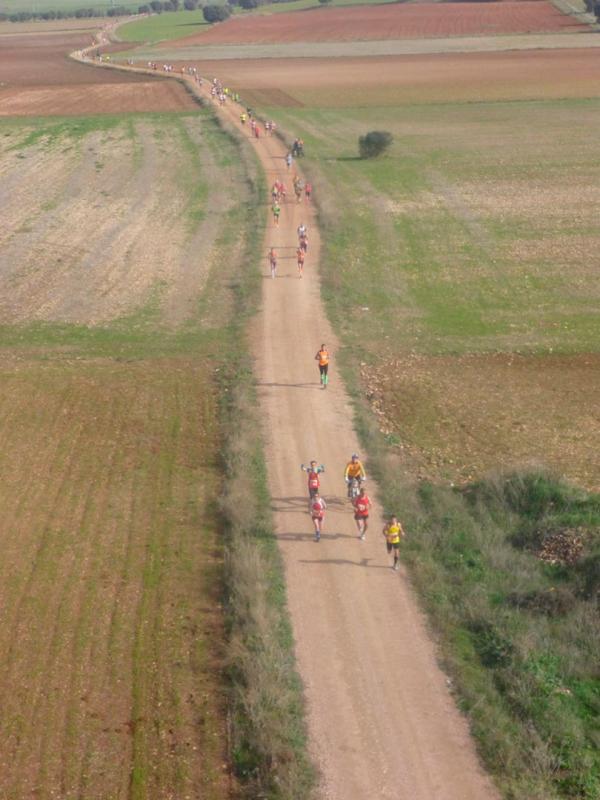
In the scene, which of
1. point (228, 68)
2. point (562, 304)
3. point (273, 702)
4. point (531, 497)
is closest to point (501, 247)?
point (562, 304)

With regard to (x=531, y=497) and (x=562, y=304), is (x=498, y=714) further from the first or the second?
(x=562, y=304)

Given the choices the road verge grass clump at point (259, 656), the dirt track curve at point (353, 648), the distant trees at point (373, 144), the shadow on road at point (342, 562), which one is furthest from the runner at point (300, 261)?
the distant trees at point (373, 144)

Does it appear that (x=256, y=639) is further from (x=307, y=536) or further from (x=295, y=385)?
(x=295, y=385)

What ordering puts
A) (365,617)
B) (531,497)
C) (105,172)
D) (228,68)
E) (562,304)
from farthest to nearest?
(228,68) < (105,172) < (562,304) < (531,497) < (365,617)

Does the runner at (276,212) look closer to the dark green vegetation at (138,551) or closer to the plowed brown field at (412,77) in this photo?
the dark green vegetation at (138,551)

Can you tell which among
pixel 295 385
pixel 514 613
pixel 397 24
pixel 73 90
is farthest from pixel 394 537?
pixel 397 24

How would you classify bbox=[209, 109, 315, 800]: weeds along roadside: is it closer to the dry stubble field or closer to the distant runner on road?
the dry stubble field
